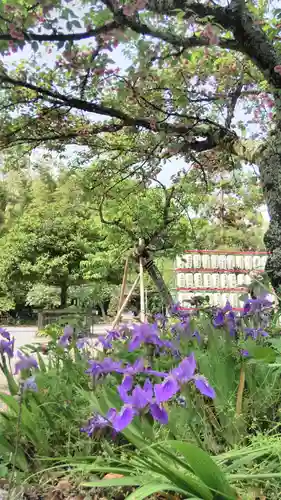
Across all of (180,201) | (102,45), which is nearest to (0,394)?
(102,45)

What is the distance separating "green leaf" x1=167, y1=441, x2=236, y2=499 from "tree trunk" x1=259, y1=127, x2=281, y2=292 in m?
2.39

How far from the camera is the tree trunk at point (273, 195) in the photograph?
316 centimetres

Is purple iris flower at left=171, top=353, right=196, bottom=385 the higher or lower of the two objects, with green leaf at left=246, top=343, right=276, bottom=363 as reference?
higher

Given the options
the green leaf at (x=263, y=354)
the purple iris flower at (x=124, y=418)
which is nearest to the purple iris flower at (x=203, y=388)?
the purple iris flower at (x=124, y=418)

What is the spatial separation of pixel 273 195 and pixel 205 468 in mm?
2738

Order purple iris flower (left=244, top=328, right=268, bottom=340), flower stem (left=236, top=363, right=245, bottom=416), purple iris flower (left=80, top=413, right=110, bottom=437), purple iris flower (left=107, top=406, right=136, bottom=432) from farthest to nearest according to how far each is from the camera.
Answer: purple iris flower (left=244, top=328, right=268, bottom=340)
flower stem (left=236, top=363, right=245, bottom=416)
purple iris flower (left=80, top=413, right=110, bottom=437)
purple iris flower (left=107, top=406, right=136, bottom=432)

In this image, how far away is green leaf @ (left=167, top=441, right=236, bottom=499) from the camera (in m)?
0.78

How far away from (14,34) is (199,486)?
275 cm

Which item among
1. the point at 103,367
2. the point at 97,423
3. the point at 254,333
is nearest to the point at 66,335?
the point at 103,367

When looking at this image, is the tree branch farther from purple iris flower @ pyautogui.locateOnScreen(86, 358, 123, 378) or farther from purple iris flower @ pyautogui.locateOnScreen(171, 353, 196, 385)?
purple iris flower @ pyautogui.locateOnScreen(171, 353, 196, 385)

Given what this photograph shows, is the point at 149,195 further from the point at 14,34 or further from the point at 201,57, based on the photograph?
the point at 14,34

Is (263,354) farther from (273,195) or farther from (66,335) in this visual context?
(273,195)

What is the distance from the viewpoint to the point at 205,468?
800 mm

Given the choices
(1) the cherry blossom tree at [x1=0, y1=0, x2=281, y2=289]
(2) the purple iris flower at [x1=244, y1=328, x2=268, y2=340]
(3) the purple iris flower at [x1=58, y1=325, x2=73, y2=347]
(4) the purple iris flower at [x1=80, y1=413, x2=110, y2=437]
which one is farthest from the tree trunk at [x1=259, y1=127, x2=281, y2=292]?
(4) the purple iris flower at [x1=80, y1=413, x2=110, y2=437]
